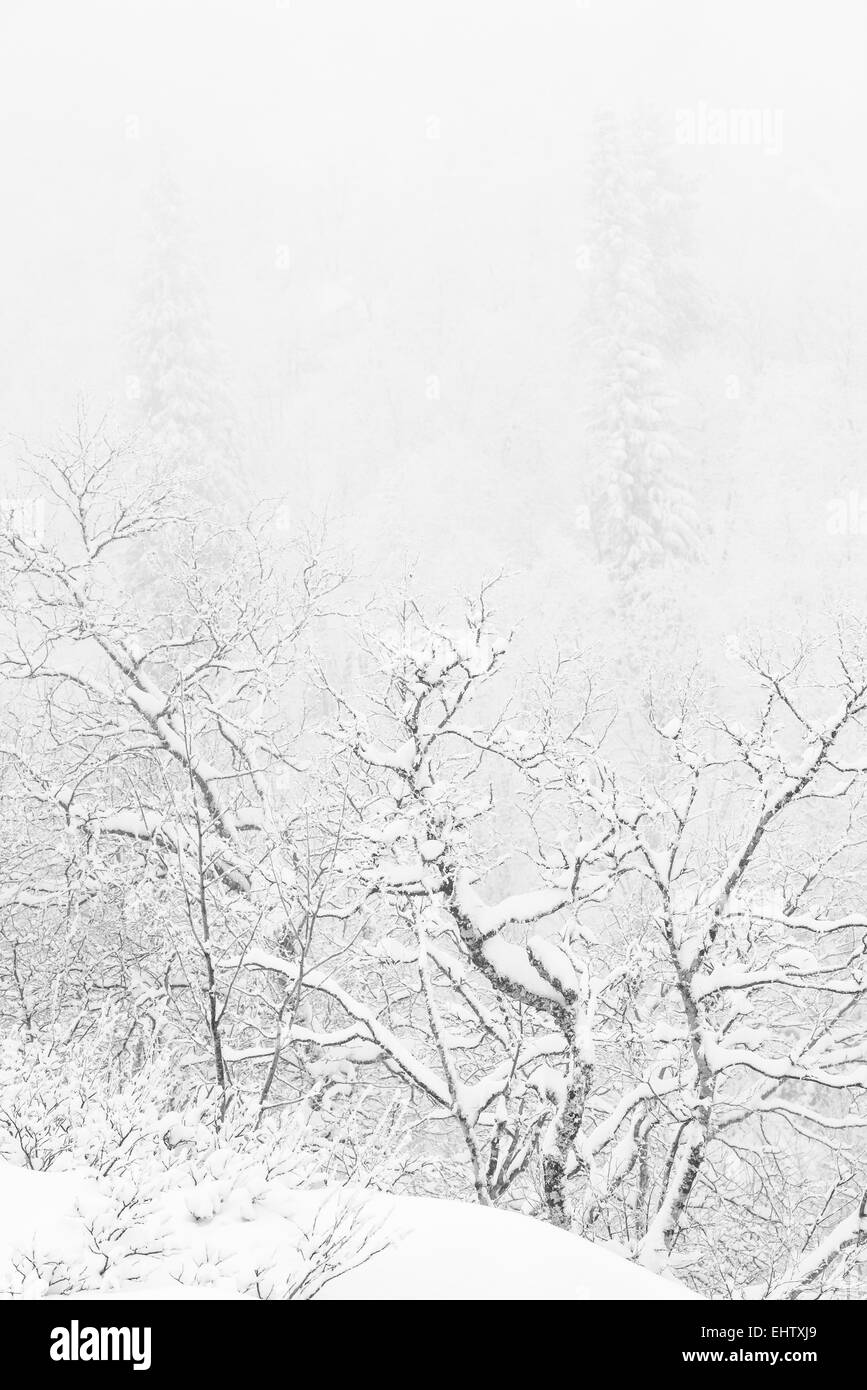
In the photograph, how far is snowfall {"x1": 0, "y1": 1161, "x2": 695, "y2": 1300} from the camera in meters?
3.24

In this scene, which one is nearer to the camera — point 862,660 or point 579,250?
point 862,660

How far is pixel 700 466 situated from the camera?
30.5 m

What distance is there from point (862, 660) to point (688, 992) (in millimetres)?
2714

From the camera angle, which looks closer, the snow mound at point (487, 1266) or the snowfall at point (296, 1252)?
the snowfall at point (296, 1252)

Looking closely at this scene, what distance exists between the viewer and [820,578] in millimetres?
25484

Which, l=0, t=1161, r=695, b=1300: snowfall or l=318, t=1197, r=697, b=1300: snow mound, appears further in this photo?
l=318, t=1197, r=697, b=1300: snow mound

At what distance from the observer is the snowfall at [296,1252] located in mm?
3236

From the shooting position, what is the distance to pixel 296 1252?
3.54 metres

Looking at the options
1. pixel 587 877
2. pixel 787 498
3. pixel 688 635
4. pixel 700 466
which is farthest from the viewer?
pixel 700 466
